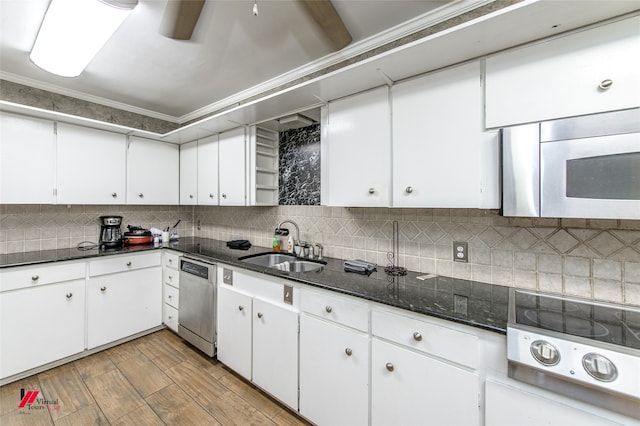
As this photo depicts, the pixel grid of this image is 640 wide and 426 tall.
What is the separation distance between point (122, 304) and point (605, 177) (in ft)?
12.0

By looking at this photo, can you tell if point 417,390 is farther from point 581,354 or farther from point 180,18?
point 180,18

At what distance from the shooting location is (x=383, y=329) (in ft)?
4.43

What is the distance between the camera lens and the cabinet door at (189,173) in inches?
124

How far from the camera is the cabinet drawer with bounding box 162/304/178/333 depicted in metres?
2.72

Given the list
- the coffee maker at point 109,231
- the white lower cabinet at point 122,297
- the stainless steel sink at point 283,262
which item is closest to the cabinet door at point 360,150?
the stainless steel sink at point 283,262

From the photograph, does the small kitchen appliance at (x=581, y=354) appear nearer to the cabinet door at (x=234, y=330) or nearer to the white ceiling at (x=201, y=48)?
the cabinet door at (x=234, y=330)

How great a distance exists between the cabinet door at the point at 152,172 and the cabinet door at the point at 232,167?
0.90 m

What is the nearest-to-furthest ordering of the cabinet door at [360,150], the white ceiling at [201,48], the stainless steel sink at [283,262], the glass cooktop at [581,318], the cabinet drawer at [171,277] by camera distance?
the glass cooktop at [581,318], the white ceiling at [201,48], the cabinet door at [360,150], the stainless steel sink at [283,262], the cabinet drawer at [171,277]

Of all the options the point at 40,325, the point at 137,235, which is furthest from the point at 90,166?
the point at 40,325

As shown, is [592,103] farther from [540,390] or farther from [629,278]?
[540,390]

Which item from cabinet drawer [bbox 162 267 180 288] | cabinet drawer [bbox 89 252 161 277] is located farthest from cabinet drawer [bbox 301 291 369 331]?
cabinet drawer [bbox 89 252 161 277]

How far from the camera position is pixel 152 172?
10.2 feet

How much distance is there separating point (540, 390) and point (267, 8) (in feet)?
7.54

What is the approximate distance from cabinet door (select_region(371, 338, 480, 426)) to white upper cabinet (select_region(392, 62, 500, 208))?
2.67 feet
